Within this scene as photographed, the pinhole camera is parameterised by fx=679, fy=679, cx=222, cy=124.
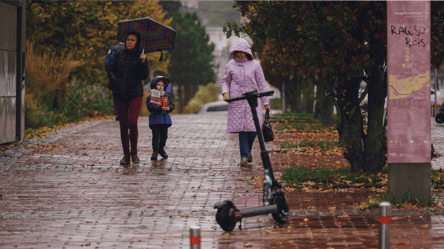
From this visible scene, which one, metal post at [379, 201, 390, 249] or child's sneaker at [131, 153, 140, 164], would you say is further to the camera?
child's sneaker at [131, 153, 140, 164]

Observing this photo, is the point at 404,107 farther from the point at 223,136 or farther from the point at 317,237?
the point at 223,136

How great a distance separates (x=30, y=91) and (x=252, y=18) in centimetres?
1009

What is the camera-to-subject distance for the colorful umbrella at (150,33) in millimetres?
11258

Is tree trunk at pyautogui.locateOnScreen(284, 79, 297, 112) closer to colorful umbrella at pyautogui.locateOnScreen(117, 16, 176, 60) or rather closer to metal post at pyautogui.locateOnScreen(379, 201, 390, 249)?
colorful umbrella at pyautogui.locateOnScreen(117, 16, 176, 60)

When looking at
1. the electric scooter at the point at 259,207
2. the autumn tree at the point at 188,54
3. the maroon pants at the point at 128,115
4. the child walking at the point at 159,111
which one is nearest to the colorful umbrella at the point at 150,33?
the child walking at the point at 159,111

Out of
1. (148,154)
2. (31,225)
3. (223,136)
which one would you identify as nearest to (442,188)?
(31,225)

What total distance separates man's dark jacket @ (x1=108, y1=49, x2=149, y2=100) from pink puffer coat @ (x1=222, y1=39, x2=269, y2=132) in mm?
1342

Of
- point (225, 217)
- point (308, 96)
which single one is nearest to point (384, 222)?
point (225, 217)

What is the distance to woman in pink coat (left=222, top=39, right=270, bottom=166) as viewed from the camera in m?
10.6

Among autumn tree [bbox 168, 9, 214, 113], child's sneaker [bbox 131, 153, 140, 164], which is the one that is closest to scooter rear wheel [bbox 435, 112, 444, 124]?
child's sneaker [bbox 131, 153, 140, 164]

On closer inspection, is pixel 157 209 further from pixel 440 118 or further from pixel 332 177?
pixel 440 118

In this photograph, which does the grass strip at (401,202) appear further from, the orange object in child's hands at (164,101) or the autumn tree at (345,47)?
the orange object in child's hands at (164,101)

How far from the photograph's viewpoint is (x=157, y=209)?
282 inches

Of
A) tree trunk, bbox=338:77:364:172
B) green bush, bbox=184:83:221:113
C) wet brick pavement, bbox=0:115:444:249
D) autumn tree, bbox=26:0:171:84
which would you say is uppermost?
autumn tree, bbox=26:0:171:84
